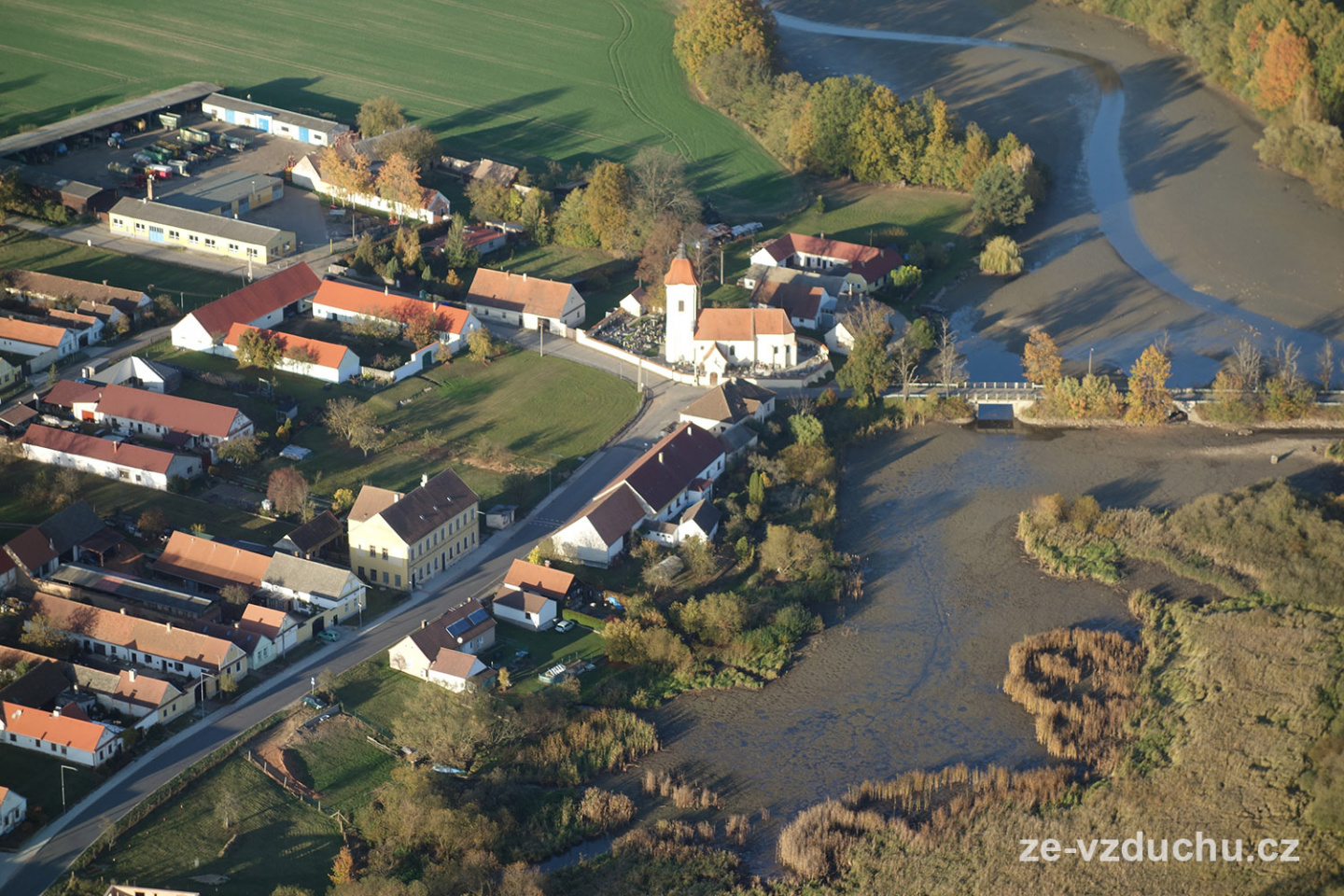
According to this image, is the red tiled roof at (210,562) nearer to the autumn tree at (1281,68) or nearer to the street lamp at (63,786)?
the street lamp at (63,786)

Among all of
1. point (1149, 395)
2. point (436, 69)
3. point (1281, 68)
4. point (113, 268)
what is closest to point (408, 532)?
point (113, 268)

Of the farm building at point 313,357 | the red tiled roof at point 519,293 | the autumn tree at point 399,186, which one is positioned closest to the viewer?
the farm building at point 313,357

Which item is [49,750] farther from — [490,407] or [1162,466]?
[1162,466]

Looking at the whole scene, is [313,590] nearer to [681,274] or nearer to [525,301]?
[681,274]

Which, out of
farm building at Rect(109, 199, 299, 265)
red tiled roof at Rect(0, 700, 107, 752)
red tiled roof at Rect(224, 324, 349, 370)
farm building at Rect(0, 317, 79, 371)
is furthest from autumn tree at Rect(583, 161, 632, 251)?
red tiled roof at Rect(0, 700, 107, 752)

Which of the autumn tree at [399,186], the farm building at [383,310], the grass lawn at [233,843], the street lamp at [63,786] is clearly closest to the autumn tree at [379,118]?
the autumn tree at [399,186]

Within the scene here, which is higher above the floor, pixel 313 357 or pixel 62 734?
pixel 313 357

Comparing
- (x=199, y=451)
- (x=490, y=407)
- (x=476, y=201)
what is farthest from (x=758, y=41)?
(x=199, y=451)
